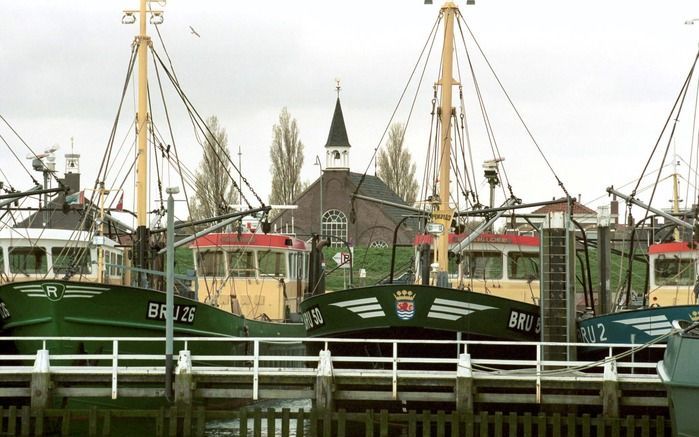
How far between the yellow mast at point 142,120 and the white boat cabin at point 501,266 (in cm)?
652

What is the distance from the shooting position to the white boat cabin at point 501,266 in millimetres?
31562

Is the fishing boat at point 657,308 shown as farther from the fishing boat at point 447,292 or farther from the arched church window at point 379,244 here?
the arched church window at point 379,244

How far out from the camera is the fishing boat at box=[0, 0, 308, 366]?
27328mm

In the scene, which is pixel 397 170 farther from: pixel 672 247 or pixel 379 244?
pixel 672 247

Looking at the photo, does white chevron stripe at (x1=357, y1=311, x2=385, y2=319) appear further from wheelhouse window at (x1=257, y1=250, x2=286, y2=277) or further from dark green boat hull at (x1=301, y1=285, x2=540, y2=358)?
wheelhouse window at (x1=257, y1=250, x2=286, y2=277)

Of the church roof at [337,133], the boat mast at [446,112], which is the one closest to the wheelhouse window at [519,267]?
the boat mast at [446,112]

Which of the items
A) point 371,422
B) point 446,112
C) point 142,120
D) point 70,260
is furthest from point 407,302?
point 70,260

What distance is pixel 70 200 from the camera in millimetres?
31094

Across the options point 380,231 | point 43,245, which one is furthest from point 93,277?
point 380,231

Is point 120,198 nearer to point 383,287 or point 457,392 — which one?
point 383,287

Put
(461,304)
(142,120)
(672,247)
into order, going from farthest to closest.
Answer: (672,247)
(142,120)
(461,304)

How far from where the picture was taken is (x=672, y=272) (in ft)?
106

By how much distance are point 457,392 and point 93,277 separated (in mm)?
11340

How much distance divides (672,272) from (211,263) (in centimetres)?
1198
